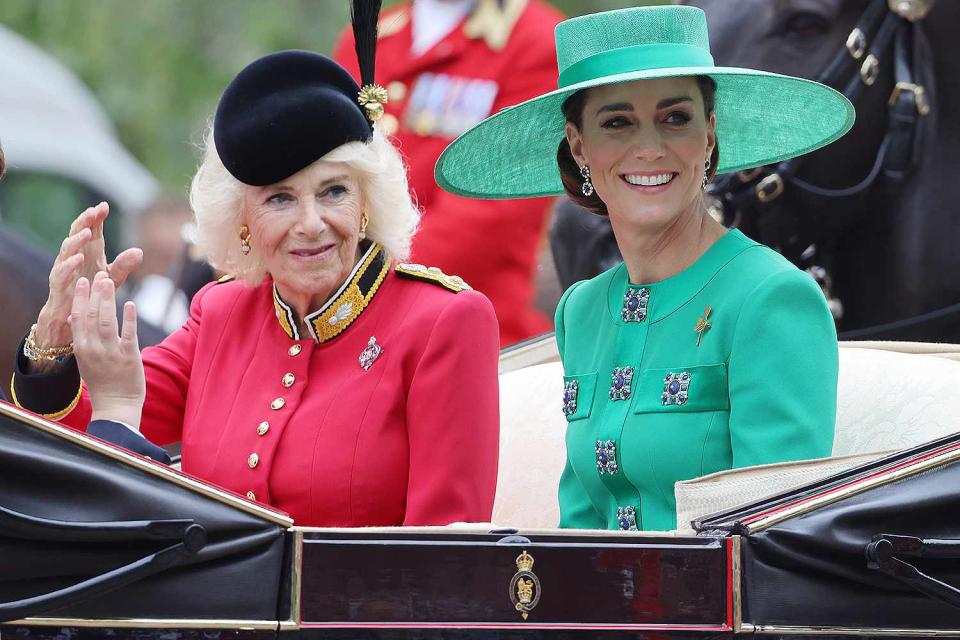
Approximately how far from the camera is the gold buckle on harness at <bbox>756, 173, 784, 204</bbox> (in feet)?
13.1

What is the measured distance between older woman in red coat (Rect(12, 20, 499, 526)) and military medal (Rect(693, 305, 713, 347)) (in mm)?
333

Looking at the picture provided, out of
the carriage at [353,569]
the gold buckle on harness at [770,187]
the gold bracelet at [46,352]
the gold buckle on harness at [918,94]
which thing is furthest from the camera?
the gold buckle on harness at [770,187]

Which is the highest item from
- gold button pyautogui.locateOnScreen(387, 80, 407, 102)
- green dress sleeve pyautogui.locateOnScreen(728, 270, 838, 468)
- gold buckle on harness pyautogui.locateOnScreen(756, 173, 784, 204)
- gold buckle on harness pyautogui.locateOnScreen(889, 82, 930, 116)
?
gold button pyautogui.locateOnScreen(387, 80, 407, 102)

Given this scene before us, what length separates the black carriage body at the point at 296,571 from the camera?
1.98m

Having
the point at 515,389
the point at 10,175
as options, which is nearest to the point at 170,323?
the point at 515,389

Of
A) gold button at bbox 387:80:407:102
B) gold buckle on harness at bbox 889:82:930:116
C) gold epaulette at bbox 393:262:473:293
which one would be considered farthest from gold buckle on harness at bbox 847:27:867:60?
gold epaulette at bbox 393:262:473:293

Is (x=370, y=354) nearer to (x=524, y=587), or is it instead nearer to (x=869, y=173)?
(x=524, y=587)

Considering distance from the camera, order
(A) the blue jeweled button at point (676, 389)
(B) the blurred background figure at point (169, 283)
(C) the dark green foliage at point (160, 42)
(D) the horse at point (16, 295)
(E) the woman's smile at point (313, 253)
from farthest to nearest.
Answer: (C) the dark green foliage at point (160, 42)
(B) the blurred background figure at point (169, 283)
(D) the horse at point (16, 295)
(E) the woman's smile at point (313, 253)
(A) the blue jeweled button at point (676, 389)

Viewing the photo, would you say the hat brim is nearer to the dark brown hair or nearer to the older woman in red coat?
the dark brown hair

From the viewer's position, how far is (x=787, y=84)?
282 cm

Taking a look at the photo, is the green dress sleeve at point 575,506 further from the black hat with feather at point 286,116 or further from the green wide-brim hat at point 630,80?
the black hat with feather at point 286,116

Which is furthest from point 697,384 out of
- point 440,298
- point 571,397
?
point 440,298

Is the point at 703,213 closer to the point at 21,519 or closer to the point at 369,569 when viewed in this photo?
the point at 369,569

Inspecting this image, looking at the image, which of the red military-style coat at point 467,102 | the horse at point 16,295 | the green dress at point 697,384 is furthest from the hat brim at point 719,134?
the horse at point 16,295
